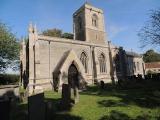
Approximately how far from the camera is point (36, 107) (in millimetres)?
8406

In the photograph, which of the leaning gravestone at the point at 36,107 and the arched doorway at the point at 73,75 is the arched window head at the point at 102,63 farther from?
the leaning gravestone at the point at 36,107

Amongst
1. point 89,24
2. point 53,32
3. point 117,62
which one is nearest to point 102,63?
point 117,62

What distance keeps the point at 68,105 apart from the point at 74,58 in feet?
49.2

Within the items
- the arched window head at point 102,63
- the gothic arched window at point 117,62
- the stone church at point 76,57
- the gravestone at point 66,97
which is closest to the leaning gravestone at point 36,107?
the gravestone at point 66,97

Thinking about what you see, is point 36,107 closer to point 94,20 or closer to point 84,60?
point 84,60

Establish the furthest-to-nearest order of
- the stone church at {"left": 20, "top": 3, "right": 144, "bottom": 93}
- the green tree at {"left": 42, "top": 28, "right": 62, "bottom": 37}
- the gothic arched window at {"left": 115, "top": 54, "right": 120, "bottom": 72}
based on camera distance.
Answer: the green tree at {"left": 42, "top": 28, "right": 62, "bottom": 37}, the gothic arched window at {"left": 115, "top": 54, "right": 120, "bottom": 72}, the stone church at {"left": 20, "top": 3, "right": 144, "bottom": 93}

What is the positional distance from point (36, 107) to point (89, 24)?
106 ft

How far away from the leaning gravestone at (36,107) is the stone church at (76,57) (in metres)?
14.7

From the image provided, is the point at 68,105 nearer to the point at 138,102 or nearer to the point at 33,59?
the point at 138,102

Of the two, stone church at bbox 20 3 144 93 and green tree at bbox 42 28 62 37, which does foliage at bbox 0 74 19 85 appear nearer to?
stone church at bbox 20 3 144 93

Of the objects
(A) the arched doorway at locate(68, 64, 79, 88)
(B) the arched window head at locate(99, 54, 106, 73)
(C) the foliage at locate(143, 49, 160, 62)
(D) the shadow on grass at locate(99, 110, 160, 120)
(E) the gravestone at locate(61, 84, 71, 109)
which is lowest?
(D) the shadow on grass at locate(99, 110, 160, 120)

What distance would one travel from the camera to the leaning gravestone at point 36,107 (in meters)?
8.15

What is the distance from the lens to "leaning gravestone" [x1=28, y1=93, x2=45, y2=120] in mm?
8150

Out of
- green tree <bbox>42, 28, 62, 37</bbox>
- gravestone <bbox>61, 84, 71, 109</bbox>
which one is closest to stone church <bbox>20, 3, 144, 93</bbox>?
green tree <bbox>42, 28, 62, 37</bbox>
